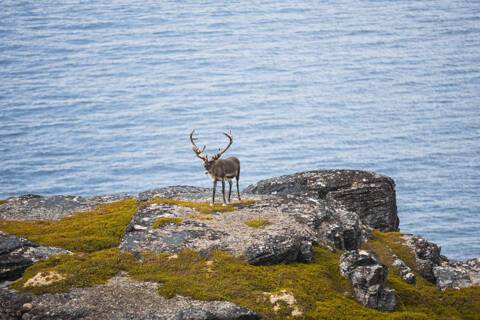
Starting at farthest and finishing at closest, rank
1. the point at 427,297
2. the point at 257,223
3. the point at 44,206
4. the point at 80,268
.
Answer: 1. the point at 44,206
2. the point at 257,223
3. the point at 427,297
4. the point at 80,268

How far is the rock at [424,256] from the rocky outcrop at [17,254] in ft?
71.1

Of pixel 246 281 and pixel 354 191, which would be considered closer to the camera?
pixel 246 281

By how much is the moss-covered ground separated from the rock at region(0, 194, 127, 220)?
6.42 metres

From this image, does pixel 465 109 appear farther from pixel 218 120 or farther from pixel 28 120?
pixel 28 120

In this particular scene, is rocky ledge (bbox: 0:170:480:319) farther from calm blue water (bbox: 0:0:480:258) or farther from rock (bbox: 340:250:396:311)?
calm blue water (bbox: 0:0:480:258)

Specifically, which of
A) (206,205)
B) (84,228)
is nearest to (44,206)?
(84,228)

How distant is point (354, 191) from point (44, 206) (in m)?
22.2

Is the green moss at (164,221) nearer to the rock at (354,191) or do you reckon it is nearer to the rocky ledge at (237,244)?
the rocky ledge at (237,244)

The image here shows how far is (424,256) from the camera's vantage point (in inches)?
1880

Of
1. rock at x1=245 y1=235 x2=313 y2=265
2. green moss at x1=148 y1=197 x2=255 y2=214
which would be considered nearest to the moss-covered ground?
rock at x1=245 y1=235 x2=313 y2=265

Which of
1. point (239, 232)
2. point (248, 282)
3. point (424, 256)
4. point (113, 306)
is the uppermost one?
point (239, 232)

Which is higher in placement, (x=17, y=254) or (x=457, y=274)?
(x=17, y=254)

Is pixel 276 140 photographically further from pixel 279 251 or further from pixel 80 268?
pixel 80 268

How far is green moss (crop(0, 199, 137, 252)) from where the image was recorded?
4128 centimetres
